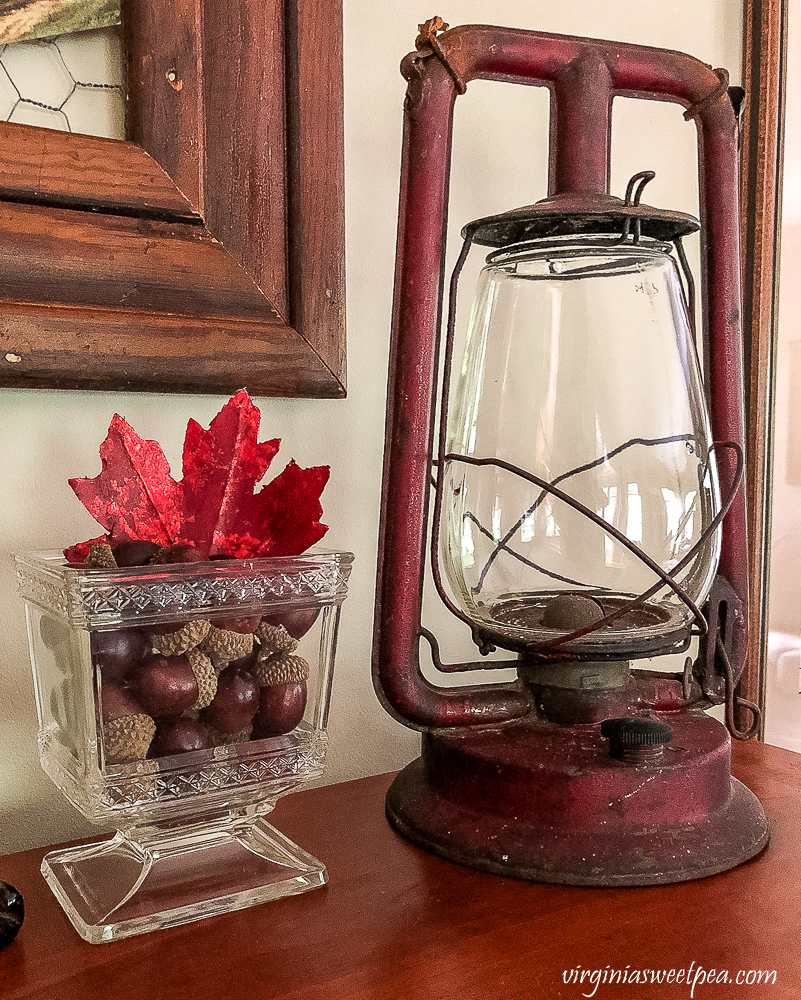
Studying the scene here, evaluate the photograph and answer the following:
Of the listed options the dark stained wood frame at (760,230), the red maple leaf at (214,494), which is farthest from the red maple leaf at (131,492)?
the dark stained wood frame at (760,230)

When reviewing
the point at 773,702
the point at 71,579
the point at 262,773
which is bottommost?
the point at 773,702

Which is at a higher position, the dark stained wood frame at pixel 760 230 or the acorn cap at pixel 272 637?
the dark stained wood frame at pixel 760 230

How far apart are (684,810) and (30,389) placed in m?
0.50

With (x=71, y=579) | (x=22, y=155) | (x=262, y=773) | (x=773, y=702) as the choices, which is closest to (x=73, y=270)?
(x=22, y=155)

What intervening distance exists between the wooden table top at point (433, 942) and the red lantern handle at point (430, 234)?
11 cm

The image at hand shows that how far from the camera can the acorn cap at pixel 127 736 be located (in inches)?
18.2

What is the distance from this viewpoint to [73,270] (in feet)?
1.93

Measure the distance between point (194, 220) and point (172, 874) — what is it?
1.43ft

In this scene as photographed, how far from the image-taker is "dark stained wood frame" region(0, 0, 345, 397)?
58 centimetres

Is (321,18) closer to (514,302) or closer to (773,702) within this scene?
(514,302)

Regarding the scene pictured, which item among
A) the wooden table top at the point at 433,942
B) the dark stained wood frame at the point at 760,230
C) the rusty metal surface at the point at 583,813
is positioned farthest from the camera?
the dark stained wood frame at the point at 760,230

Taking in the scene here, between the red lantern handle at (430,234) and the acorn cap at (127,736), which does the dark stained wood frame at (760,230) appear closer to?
the red lantern handle at (430,234)

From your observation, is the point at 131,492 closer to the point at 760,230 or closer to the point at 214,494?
the point at 214,494

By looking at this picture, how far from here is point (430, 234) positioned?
1.90 ft
